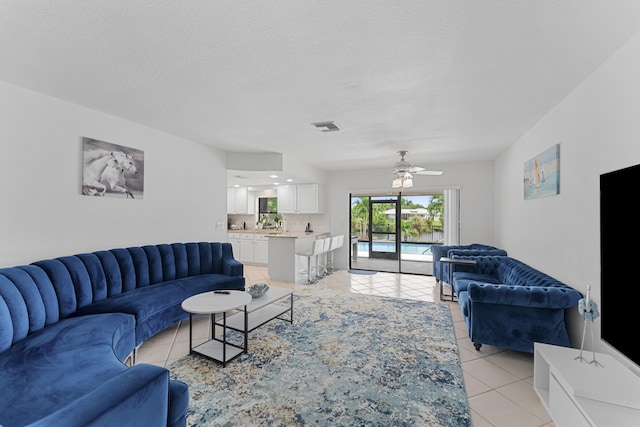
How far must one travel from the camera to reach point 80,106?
290 cm

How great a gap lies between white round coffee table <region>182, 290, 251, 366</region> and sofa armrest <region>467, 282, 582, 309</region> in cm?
226

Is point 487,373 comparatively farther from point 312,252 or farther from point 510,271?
point 312,252

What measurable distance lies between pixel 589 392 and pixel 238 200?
7703mm

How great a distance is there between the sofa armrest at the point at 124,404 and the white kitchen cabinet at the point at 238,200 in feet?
22.3

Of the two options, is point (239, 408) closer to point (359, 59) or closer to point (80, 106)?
point (359, 59)

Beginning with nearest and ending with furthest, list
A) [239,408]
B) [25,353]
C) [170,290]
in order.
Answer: [25,353]
[239,408]
[170,290]

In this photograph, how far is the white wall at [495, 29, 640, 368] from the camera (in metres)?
1.75

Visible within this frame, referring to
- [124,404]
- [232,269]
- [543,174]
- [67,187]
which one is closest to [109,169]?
A: [67,187]

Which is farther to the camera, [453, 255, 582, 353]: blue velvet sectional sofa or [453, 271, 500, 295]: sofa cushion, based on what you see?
[453, 271, 500, 295]: sofa cushion

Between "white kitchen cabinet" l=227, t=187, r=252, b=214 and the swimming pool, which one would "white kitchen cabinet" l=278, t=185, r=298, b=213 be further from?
the swimming pool

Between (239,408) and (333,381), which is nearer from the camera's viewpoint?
(239,408)

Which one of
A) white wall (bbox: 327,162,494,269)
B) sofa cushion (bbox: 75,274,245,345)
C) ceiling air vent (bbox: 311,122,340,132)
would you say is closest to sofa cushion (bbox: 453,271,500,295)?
white wall (bbox: 327,162,494,269)

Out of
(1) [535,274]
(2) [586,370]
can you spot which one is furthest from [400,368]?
(1) [535,274]

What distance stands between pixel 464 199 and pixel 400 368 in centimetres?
434
